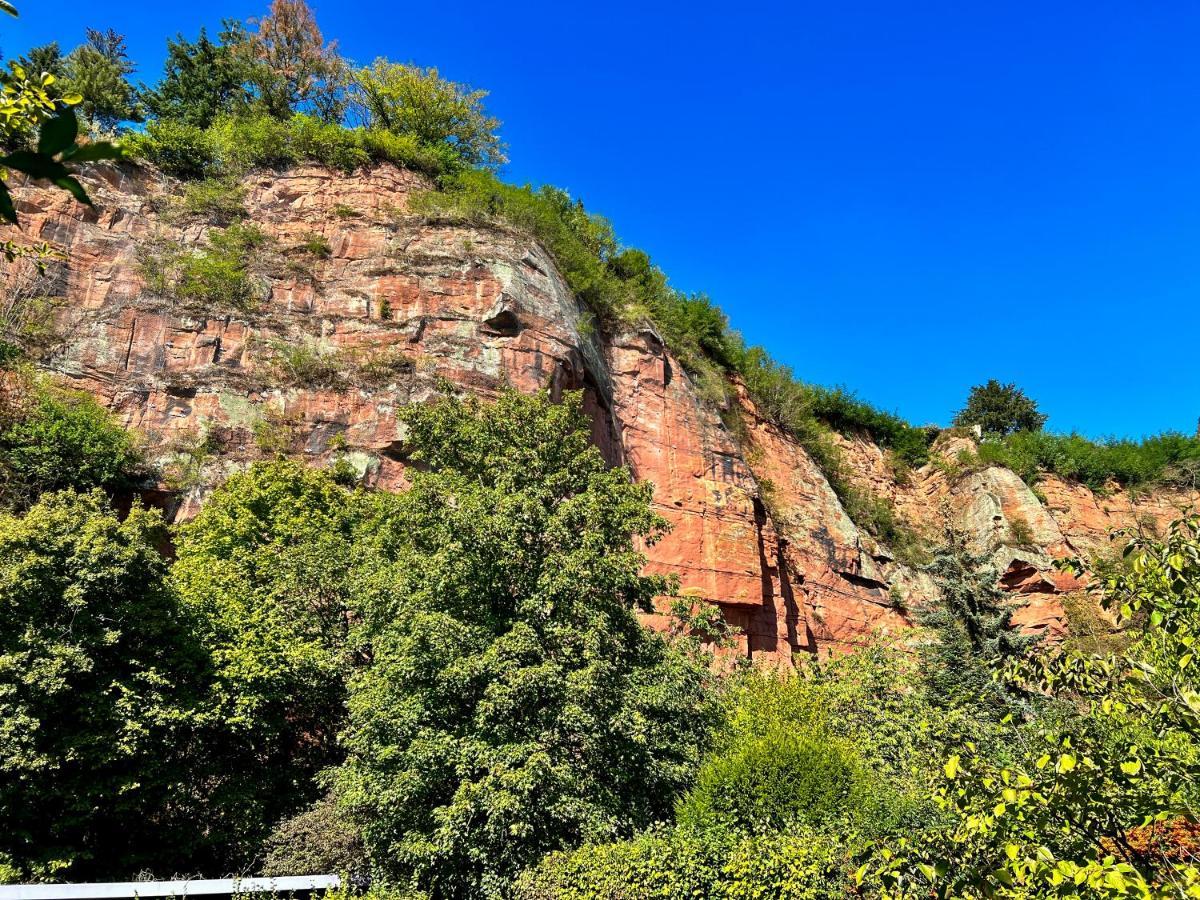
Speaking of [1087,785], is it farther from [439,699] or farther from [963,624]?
[963,624]

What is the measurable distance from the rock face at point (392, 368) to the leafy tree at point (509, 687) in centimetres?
790

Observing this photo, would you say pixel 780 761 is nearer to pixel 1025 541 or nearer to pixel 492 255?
pixel 492 255

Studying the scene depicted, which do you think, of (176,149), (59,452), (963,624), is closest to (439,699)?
(59,452)

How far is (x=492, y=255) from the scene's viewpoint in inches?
1005

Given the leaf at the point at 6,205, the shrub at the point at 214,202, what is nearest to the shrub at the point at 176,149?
the shrub at the point at 214,202

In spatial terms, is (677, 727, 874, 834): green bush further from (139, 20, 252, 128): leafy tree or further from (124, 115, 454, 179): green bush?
(139, 20, 252, 128): leafy tree

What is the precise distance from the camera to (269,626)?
49.0ft

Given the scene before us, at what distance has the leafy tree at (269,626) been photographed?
45.0 ft

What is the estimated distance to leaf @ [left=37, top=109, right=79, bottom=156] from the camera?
1.57 m

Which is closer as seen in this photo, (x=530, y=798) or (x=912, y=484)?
(x=530, y=798)

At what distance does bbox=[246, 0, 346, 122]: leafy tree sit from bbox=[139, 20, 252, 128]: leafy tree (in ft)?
2.99

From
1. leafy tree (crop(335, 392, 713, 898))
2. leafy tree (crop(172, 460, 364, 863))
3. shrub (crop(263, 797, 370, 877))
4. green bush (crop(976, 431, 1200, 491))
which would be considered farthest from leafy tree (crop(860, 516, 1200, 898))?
green bush (crop(976, 431, 1200, 491))

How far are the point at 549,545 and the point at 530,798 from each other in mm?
4366

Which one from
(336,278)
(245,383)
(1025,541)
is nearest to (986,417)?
(1025,541)
